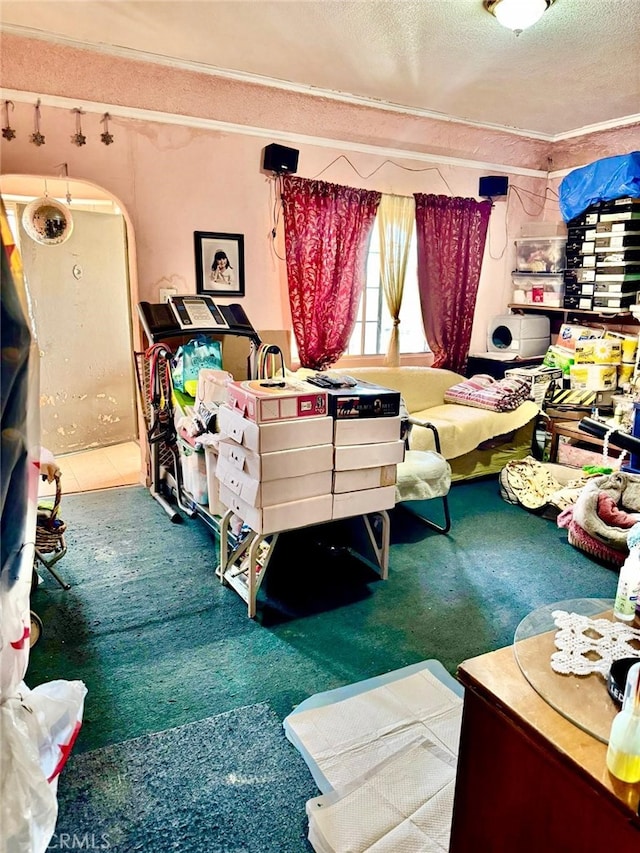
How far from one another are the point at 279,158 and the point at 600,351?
290 centimetres

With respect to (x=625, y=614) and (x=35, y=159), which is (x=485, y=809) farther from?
(x=35, y=159)

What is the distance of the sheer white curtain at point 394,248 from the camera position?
4.66 m

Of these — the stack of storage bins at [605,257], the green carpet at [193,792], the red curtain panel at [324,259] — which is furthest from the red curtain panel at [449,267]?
the green carpet at [193,792]

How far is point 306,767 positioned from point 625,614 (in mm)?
1103

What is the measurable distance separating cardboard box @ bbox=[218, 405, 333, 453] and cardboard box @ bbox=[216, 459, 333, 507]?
0.47 feet

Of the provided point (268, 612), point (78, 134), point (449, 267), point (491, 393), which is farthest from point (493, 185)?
point (268, 612)

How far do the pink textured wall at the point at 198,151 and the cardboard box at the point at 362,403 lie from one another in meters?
2.03

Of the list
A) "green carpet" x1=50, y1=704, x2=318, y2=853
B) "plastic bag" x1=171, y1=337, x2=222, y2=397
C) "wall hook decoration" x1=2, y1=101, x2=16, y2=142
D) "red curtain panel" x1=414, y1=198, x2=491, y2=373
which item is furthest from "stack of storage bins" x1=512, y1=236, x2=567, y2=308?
"green carpet" x1=50, y1=704, x2=318, y2=853

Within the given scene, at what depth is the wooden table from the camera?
2.82ft

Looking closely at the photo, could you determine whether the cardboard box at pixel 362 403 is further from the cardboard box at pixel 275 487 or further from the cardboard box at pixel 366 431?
the cardboard box at pixel 275 487

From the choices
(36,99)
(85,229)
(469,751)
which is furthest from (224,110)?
(469,751)

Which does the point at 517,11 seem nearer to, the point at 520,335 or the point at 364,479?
the point at 364,479

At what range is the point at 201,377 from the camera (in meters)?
3.26

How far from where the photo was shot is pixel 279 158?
4055 millimetres
